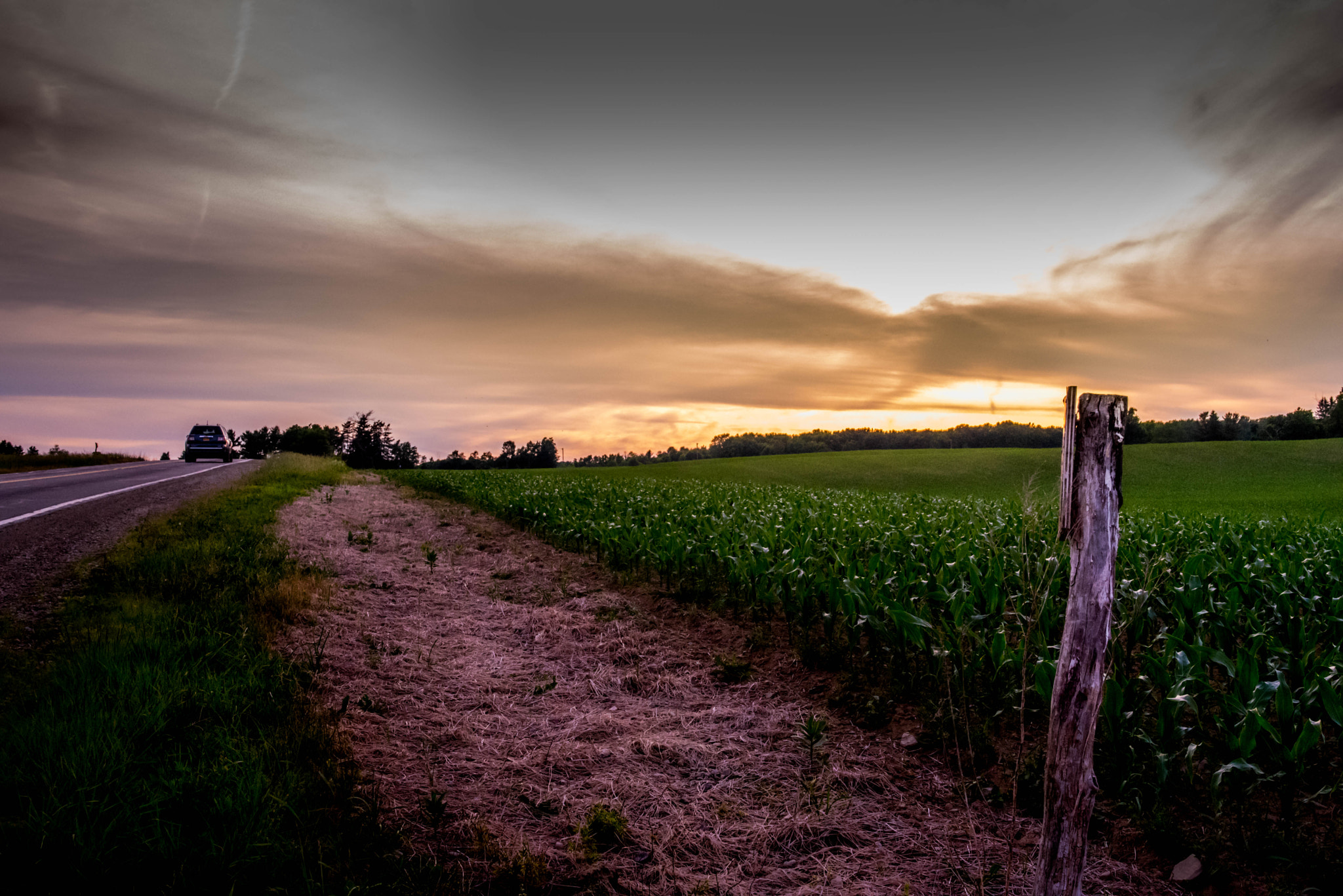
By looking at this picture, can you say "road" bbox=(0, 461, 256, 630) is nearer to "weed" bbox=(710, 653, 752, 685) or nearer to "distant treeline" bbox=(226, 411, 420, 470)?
"weed" bbox=(710, 653, 752, 685)

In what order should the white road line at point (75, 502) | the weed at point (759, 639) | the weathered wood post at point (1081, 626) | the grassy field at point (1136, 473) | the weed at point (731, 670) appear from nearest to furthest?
1. the weathered wood post at point (1081, 626)
2. the weed at point (731, 670)
3. the weed at point (759, 639)
4. the white road line at point (75, 502)
5. the grassy field at point (1136, 473)

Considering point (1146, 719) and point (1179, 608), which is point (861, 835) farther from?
point (1179, 608)

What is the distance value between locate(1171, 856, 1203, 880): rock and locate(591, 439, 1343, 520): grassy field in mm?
29553

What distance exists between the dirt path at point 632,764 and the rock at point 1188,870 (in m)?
0.12

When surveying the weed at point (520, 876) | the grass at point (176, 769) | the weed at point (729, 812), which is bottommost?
the weed at point (729, 812)

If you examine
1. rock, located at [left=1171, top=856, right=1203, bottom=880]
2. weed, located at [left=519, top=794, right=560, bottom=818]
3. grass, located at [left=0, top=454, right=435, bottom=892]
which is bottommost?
rock, located at [left=1171, top=856, right=1203, bottom=880]

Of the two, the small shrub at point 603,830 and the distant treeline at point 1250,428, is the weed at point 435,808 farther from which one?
the distant treeline at point 1250,428

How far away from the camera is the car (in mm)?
41906

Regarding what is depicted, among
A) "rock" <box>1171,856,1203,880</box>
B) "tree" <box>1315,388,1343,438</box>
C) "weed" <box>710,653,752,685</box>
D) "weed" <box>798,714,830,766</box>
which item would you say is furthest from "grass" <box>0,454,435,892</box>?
"tree" <box>1315,388,1343,438</box>

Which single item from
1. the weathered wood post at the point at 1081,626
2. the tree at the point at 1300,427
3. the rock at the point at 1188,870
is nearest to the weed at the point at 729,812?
the weathered wood post at the point at 1081,626

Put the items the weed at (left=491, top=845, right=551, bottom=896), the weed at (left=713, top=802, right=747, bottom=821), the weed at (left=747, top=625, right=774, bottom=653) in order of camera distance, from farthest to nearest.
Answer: the weed at (left=747, top=625, right=774, bottom=653) < the weed at (left=713, top=802, right=747, bottom=821) < the weed at (left=491, top=845, right=551, bottom=896)

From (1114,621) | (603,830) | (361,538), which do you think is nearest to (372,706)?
(603,830)

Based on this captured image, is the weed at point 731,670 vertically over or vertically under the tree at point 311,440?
under

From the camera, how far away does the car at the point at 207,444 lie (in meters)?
41.9
